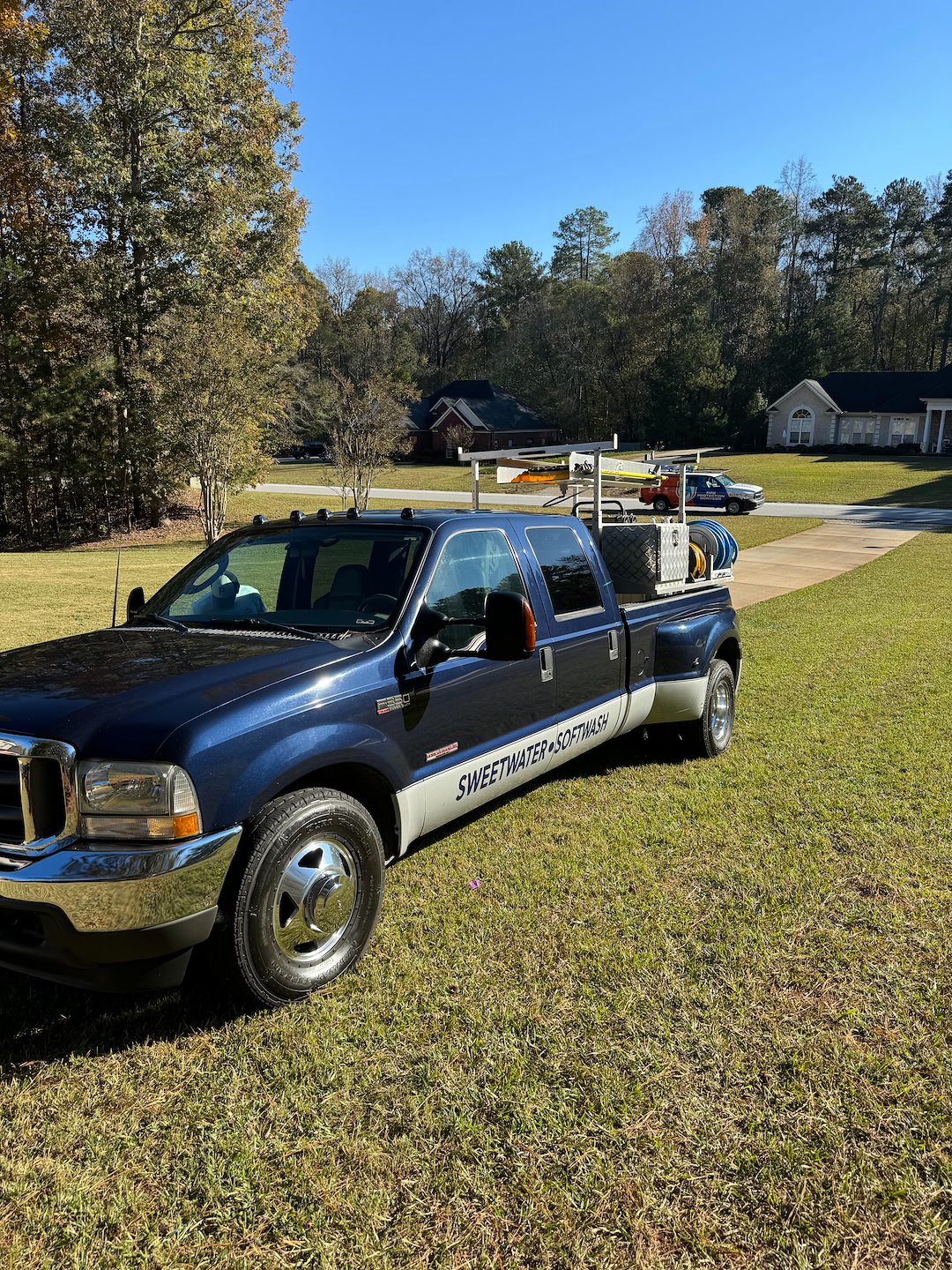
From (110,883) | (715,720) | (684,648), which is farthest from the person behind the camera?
(715,720)

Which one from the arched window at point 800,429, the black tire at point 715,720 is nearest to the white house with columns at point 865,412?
the arched window at point 800,429

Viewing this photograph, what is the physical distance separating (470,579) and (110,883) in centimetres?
210

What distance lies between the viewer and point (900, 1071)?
2.78m

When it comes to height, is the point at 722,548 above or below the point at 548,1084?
above

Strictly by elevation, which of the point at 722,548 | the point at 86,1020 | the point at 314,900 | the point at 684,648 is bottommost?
the point at 86,1020

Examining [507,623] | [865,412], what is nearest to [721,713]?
[507,623]

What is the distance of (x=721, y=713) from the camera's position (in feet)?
20.0

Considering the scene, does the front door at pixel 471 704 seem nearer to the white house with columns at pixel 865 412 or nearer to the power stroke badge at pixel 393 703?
the power stroke badge at pixel 393 703

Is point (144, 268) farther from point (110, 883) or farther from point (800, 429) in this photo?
point (800, 429)

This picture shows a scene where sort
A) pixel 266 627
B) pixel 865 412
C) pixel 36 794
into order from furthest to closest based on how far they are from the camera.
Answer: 1. pixel 865 412
2. pixel 266 627
3. pixel 36 794

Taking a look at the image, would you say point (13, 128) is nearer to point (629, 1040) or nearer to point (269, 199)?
point (269, 199)

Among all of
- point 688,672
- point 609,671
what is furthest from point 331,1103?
point 688,672

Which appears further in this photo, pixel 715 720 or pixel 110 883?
pixel 715 720

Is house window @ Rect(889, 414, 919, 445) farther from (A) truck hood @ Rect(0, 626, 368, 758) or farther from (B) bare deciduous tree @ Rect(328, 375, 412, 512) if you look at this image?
(A) truck hood @ Rect(0, 626, 368, 758)
